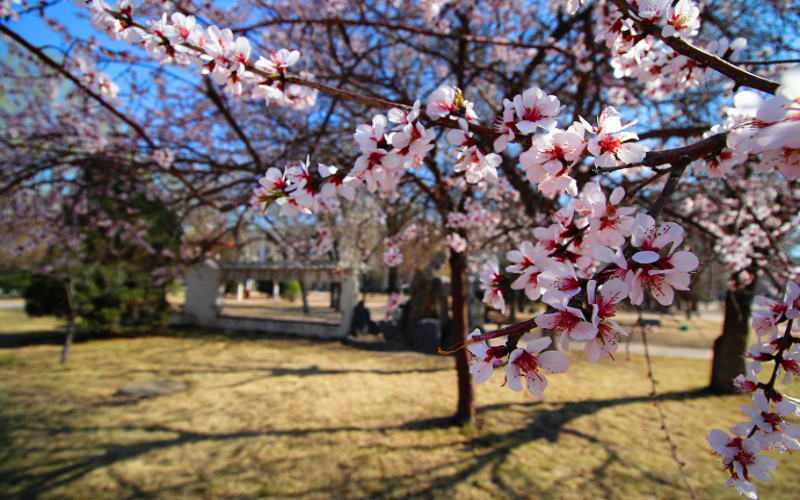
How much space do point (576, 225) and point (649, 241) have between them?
270 mm

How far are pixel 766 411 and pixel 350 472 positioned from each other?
3014 millimetres

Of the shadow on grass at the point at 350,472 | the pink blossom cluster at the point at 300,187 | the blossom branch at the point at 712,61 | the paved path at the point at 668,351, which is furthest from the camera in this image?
the paved path at the point at 668,351

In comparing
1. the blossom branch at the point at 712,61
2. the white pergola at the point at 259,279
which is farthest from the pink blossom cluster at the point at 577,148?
the white pergola at the point at 259,279

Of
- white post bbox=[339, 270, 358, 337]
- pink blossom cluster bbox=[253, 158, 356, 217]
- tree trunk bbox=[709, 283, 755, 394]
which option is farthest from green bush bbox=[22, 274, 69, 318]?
tree trunk bbox=[709, 283, 755, 394]

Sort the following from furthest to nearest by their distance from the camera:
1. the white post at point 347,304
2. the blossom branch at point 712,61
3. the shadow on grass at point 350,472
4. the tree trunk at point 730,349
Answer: the white post at point 347,304 < the tree trunk at point 730,349 < the shadow on grass at point 350,472 < the blossom branch at point 712,61

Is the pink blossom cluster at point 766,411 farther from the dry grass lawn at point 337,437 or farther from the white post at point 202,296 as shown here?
the white post at point 202,296

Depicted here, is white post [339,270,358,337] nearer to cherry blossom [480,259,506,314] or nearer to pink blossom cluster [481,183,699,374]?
cherry blossom [480,259,506,314]

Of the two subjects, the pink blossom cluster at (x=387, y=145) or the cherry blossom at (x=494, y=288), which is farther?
the cherry blossom at (x=494, y=288)

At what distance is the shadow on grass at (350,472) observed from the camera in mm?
2975

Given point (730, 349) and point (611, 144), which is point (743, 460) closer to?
point (611, 144)

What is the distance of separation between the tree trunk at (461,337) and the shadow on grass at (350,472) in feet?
0.75

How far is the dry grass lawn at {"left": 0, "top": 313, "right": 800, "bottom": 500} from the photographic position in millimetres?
3057

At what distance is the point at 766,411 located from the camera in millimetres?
945

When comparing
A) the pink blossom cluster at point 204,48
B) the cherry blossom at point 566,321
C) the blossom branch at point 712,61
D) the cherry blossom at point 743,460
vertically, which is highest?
the pink blossom cluster at point 204,48
